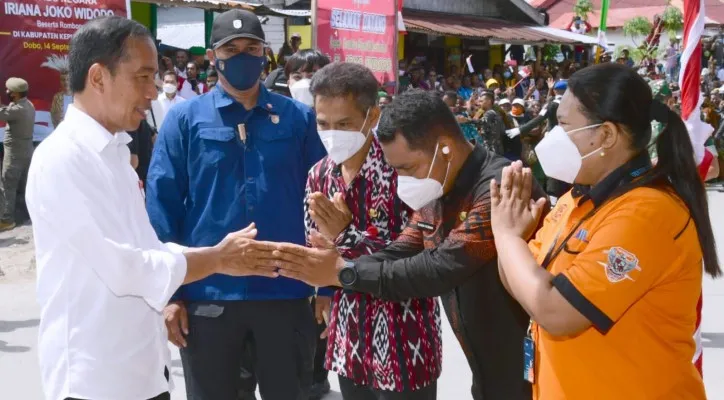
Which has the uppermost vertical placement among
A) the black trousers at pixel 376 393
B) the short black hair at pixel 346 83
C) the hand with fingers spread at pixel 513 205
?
the short black hair at pixel 346 83

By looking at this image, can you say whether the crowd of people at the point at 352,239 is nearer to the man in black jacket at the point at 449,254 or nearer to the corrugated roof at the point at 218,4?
the man in black jacket at the point at 449,254

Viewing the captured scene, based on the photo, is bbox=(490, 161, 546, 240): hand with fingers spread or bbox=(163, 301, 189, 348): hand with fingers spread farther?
bbox=(163, 301, 189, 348): hand with fingers spread

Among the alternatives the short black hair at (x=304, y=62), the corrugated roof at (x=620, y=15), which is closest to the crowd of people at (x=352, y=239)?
the short black hair at (x=304, y=62)

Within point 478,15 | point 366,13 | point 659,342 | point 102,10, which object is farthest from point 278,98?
point 478,15

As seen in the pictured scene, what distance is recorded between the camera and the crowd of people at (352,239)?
2039mm

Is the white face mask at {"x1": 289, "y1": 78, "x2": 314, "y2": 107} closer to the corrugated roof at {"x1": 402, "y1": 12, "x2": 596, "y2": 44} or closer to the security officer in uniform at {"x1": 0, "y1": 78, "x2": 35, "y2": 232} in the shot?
the security officer in uniform at {"x1": 0, "y1": 78, "x2": 35, "y2": 232}

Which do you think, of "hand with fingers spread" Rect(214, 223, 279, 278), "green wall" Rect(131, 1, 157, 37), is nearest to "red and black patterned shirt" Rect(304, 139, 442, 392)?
"hand with fingers spread" Rect(214, 223, 279, 278)

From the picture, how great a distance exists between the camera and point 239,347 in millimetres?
3131

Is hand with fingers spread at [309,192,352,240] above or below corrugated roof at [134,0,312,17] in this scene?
below

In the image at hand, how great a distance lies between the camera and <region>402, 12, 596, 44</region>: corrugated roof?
18980 mm

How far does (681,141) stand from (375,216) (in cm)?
113

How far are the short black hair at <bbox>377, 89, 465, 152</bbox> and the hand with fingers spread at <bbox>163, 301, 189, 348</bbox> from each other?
1.06m

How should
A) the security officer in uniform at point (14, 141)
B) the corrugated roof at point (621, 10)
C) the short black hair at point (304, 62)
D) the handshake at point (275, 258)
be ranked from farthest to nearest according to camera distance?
the corrugated roof at point (621, 10) < the security officer in uniform at point (14, 141) < the short black hair at point (304, 62) < the handshake at point (275, 258)

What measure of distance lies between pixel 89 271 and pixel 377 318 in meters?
1.00
